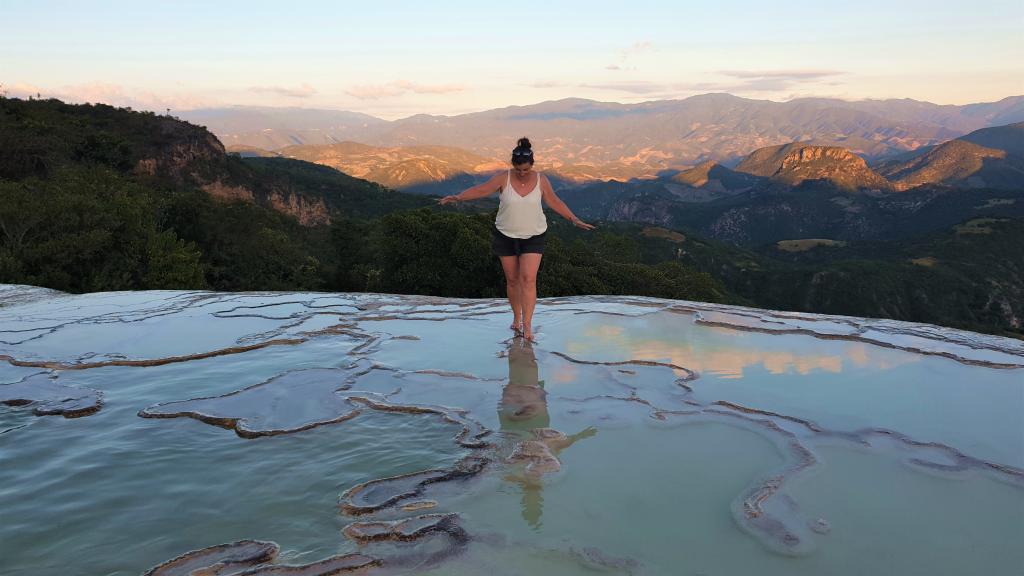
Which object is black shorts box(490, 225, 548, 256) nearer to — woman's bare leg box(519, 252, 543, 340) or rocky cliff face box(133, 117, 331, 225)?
woman's bare leg box(519, 252, 543, 340)

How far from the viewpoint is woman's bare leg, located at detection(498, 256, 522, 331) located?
628cm

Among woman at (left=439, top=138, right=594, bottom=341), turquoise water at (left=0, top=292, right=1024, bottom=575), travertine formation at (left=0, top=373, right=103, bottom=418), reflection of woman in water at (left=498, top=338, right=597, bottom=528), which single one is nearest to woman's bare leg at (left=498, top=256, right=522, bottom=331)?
woman at (left=439, top=138, right=594, bottom=341)

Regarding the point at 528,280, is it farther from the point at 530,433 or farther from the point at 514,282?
the point at 530,433

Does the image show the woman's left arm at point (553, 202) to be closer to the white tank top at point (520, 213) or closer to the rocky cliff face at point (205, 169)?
the white tank top at point (520, 213)

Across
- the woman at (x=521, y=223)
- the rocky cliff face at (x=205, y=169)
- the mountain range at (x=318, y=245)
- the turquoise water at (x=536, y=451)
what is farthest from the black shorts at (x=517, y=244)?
the rocky cliff face at (x=205, y=169)

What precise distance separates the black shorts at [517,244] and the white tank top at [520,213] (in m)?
0.04

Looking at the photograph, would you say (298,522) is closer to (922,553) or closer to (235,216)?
(922,553)

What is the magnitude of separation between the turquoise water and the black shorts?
92 centimetres

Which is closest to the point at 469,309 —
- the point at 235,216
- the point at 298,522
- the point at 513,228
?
the point at 513,228

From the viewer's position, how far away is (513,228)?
6.12m

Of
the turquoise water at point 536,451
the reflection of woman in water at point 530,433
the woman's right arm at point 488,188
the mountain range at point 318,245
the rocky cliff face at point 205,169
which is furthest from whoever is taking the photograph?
the rocky cliff face at point 205,169

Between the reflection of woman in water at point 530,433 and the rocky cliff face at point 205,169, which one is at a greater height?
the rocky cliff face at point 205,169

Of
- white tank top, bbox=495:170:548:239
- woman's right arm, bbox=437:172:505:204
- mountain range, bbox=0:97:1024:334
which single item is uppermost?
woman's right arm, bbox=437:172:505:204

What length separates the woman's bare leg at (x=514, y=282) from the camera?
6281mm
